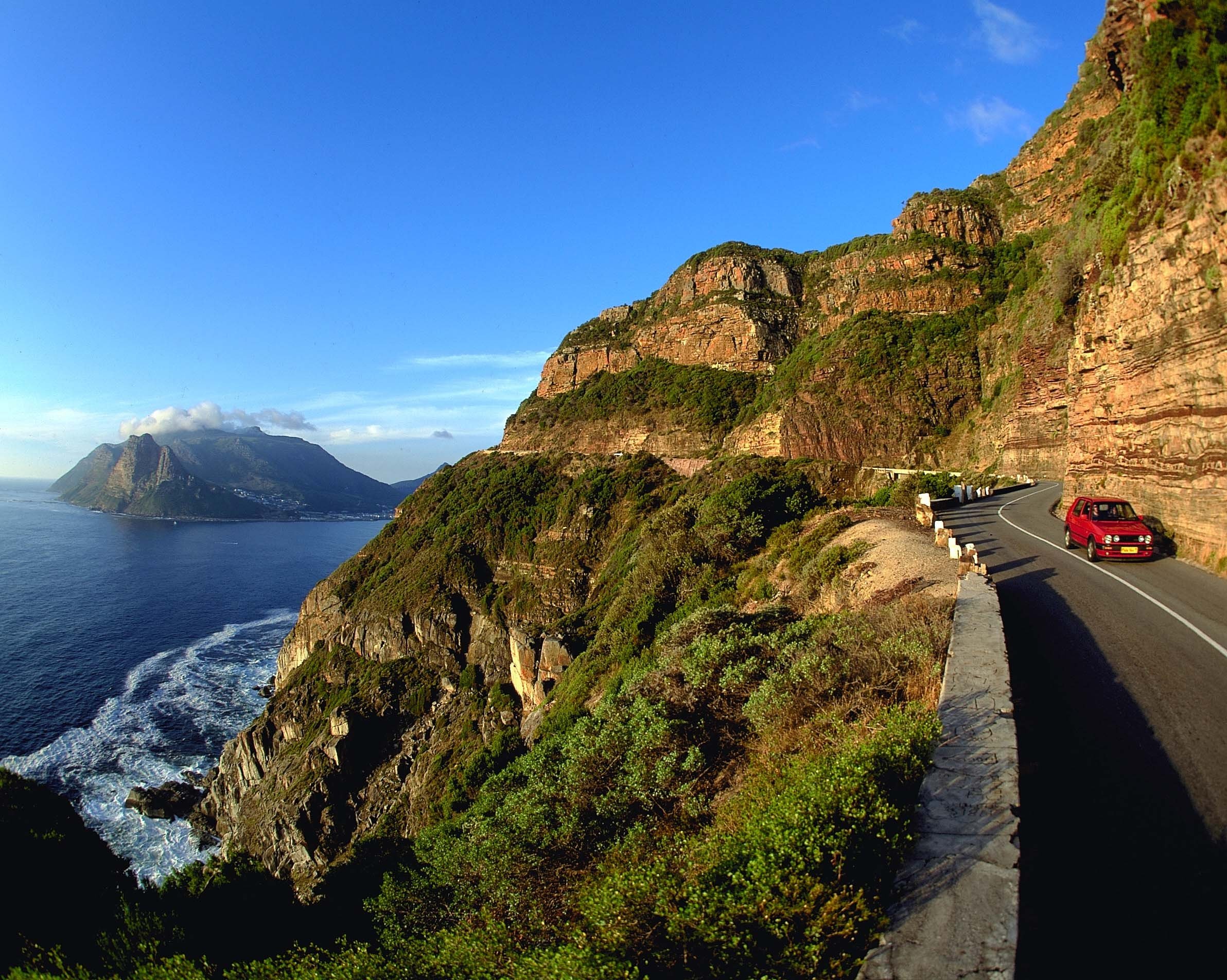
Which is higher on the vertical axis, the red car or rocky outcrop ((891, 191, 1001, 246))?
rocky outcrop ((891, 191, 1001, 246))

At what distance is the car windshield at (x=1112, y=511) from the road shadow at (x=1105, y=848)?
310 inches

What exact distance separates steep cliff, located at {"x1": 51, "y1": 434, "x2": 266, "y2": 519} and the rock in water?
158027 mm

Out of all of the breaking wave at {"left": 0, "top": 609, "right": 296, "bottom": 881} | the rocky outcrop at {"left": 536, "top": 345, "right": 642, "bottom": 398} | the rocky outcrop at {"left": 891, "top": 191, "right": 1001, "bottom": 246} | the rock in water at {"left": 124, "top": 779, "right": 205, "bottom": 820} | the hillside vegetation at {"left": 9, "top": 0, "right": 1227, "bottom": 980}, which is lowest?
the rock in water at {"left": 124, "top": 779, "right": 205, "bottom": 820}

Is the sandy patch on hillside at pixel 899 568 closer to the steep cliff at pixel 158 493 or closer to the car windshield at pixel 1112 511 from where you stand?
the car windshield at pixel 1112 511

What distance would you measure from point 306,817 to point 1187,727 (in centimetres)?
3567

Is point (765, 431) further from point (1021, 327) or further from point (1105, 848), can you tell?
point (1105, 848)

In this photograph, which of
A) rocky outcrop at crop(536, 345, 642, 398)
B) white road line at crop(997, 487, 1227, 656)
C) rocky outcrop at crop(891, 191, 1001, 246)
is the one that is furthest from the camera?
rocky outcrop at crop(536, 345, 642, 398)

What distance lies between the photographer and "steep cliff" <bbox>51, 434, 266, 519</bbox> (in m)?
168

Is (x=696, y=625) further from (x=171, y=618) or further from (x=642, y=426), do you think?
(x=171, y=618)

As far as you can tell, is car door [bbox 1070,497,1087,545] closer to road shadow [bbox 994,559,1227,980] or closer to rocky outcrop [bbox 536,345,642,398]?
road shadow [bbox 994,559,1227,980]

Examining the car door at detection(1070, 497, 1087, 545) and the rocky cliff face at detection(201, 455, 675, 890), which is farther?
the rocky cliff face at detection(201, 455, 675, 890)

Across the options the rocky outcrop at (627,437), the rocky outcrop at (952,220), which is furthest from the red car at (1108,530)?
the rocky outcrop at (952,220)

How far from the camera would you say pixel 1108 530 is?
37.4 ft

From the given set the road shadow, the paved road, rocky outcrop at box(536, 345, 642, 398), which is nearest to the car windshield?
the paved road
